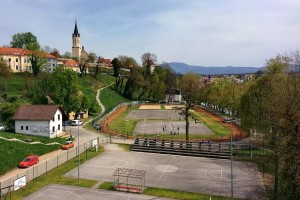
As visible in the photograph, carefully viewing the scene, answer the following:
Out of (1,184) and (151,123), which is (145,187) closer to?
(1,184)

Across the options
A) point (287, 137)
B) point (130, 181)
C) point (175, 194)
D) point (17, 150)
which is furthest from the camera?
point (17, 150)

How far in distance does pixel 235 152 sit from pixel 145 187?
18.7 m

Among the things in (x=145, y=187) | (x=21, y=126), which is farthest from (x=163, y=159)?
(x=21, y=126)

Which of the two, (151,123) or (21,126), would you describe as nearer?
(21,126)

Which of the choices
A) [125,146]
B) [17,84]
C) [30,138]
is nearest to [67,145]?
[30,138]

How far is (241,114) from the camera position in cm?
4653

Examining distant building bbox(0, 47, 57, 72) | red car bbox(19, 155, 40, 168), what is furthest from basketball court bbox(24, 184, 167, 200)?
distant building bbox(0, 47, 57, 72)

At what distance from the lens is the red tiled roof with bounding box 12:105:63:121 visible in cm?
4775

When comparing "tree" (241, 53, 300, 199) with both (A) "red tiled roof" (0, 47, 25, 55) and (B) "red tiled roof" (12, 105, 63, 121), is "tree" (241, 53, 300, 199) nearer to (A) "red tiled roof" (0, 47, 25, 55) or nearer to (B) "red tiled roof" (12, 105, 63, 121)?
(B) "red tiled roof" (12, 105, 63, 121)

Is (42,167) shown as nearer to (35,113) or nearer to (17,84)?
(35,113)

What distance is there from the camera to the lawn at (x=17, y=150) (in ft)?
112

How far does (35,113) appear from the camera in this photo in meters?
48.7

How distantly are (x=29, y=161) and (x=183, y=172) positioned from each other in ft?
57.8

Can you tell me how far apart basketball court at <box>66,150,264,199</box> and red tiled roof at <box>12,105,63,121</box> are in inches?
508
